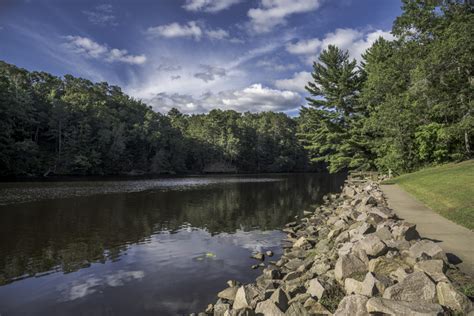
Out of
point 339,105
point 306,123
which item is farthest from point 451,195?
point 306,123

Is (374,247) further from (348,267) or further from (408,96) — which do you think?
(408,96)

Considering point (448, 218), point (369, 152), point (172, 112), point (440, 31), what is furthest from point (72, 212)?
point (172, 112)

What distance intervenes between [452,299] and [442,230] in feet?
18.3

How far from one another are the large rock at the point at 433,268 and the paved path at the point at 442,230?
998 millimetres

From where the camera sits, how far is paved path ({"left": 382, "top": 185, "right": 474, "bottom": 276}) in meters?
7.25

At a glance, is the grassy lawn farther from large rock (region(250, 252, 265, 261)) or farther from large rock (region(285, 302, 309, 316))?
large rock (region(285, 302, 309, 316))

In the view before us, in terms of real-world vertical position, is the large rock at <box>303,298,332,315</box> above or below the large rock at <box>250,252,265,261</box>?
above

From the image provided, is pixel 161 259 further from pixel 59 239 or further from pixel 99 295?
pixel 59 239

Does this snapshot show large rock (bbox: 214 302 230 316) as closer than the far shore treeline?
Yes

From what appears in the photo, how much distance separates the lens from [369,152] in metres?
39.9

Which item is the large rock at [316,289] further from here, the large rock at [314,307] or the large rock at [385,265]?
the large rock at [385,265]

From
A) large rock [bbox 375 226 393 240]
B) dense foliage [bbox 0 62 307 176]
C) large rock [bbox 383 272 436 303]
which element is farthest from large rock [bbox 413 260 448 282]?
dense foliage [bbox 0 62 307 176]

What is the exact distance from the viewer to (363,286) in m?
5.82

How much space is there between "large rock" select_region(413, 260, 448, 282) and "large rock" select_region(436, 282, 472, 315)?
1.35 feet
